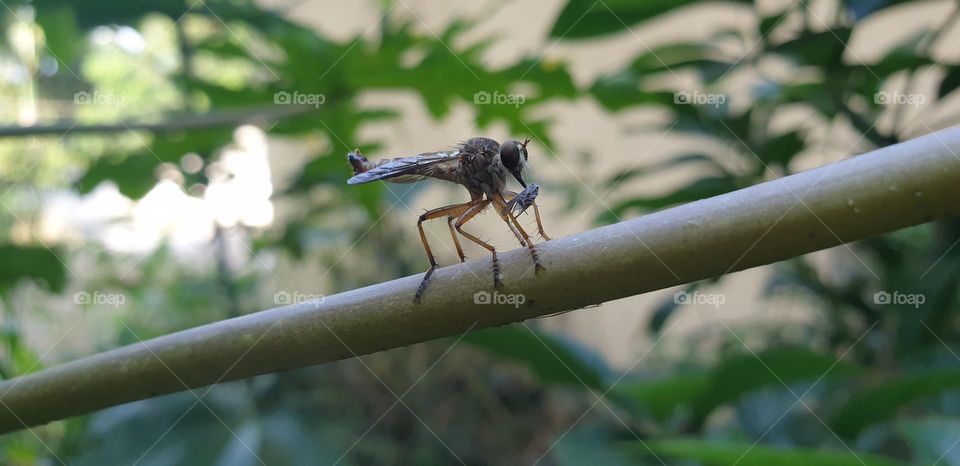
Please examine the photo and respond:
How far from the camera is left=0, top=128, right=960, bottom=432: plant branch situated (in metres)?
0.54

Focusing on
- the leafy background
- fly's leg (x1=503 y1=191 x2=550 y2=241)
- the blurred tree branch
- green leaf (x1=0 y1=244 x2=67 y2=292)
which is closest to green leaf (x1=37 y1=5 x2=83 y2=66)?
the leafy background

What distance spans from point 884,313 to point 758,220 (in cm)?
138

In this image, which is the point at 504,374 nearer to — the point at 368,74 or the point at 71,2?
the point at 368,74

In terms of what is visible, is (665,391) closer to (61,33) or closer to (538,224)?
(538,224)

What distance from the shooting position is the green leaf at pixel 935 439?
1105 millimetres

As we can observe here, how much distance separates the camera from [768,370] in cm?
135

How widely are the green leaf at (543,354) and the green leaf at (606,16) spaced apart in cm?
60

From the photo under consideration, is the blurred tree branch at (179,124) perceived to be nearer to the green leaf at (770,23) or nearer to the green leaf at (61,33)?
the green leaf at (61,33)

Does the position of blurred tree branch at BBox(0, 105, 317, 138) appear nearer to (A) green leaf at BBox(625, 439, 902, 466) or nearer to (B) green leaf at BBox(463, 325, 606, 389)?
(B) green leaf at BBox(463, 325, 606, 389)

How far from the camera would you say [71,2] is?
1653 millimetres

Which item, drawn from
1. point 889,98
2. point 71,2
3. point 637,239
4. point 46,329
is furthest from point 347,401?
point 637,239

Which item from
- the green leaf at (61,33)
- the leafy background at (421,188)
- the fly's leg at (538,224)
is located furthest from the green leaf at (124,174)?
the fly's leg at (538,224)

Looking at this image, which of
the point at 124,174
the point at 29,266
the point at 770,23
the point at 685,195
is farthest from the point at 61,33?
the point at 770,23

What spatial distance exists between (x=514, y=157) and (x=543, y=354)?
576 millimetres
